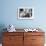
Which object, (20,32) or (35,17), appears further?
(35,17)

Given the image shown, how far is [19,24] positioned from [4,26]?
1.60ft

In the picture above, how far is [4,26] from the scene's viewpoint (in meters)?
4.07

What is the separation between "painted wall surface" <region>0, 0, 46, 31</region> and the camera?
4.02 m

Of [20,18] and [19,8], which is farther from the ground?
[19,8]

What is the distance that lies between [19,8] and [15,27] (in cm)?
62

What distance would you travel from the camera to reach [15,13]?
13.3 ft

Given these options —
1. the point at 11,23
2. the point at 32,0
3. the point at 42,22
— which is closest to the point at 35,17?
the point at 42,22

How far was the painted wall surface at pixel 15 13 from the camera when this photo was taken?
402 centimetres

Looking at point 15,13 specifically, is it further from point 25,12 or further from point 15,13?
point 25,12

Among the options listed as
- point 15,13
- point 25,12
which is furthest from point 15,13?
point 25,12

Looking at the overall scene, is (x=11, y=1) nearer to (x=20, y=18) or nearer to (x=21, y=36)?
(x=20, y=18)

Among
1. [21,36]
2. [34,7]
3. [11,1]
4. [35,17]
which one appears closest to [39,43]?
[21,36]

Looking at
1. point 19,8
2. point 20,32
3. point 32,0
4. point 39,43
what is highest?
point 32,0

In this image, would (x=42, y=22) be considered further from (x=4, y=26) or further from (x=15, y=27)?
(x=4, y=26)
